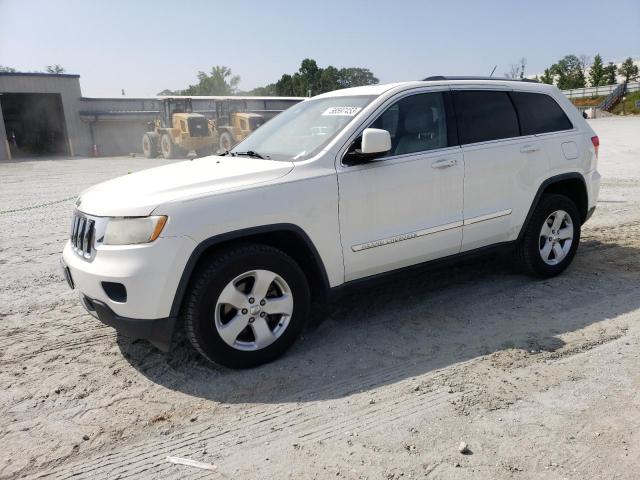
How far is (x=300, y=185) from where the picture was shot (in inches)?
143

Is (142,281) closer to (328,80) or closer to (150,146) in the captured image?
(150,146)

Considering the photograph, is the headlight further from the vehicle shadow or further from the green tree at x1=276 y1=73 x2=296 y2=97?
the green tree at x1=276 y1=73 x2=296 y2=97

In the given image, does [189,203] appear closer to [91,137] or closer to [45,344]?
[45,344]

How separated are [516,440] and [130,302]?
7.43 ft

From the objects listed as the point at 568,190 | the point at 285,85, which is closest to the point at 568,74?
the point at 285,85

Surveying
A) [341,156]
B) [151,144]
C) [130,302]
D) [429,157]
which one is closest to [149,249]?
[130,302]

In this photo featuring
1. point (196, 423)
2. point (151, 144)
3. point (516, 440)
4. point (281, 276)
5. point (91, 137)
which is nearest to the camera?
point (516, 440)

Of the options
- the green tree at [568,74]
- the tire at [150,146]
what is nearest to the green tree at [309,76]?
the green tree at [568,74]

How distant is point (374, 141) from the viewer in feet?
12.1

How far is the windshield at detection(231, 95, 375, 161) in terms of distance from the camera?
400 centimetres

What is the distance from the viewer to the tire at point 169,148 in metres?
24.7

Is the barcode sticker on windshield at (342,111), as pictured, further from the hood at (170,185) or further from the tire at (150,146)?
the tire at (150,146)

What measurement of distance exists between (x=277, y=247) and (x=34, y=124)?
39.3 metres

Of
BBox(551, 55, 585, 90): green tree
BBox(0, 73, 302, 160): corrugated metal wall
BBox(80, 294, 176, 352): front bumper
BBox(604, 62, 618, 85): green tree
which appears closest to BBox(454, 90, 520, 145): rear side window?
BBox(80, 294, 176, 352): front bumper
